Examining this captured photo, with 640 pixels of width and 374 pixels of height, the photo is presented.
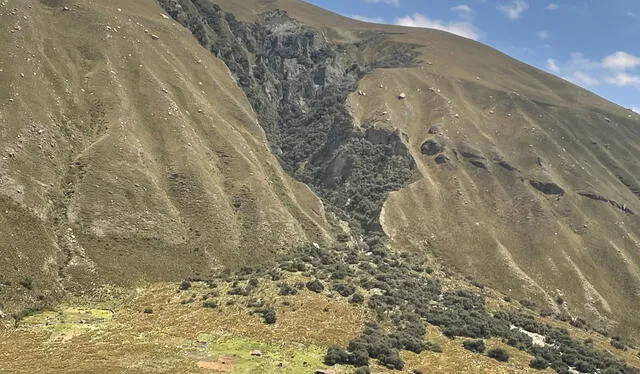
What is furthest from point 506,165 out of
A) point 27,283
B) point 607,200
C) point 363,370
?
point 27,283

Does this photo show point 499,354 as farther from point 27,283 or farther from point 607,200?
point 607,200

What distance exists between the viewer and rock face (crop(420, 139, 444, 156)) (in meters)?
162

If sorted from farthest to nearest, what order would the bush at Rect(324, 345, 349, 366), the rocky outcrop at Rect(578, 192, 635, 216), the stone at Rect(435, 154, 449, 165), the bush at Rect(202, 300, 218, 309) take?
the stone at Rect(435, 154, 449, 165)
the rocky outcrop at Rect(578, 192, 635, 216)
the bush at Rect(202, 300, 218, 309)
the bush at Rect(324, 345, 349, 366)

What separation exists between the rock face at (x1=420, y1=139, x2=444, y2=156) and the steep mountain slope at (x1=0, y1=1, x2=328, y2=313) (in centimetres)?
5596

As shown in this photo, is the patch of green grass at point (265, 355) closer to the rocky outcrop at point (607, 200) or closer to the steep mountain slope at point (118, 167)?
the steep mountain slope at point (118, 167)

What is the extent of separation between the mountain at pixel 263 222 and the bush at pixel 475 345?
1.79 meters

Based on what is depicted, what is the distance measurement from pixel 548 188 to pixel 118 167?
12197 cm

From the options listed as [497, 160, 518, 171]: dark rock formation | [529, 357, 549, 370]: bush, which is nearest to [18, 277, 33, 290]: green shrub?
[529, 357, 549, 370]: bush

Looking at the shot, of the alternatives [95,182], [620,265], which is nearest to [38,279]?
[95,182]

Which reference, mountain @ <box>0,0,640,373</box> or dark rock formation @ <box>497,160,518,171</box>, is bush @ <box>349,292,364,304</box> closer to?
mountain @ <box>0,0,640,373</box>

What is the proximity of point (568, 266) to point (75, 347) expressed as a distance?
11218 centimetres

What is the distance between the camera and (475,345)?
69.5 m

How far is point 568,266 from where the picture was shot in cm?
12419

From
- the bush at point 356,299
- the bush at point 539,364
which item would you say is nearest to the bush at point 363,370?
the bush at point 356,299
